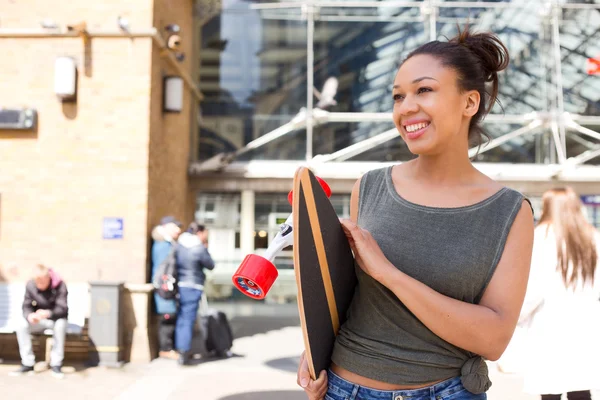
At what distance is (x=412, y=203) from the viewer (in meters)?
1.27

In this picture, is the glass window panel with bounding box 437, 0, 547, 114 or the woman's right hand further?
the glass window panel with bounding box 437, 0, 547, 114

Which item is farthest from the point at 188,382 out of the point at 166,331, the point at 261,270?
the point at 261,270

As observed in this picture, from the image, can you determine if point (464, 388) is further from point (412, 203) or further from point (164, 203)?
point (164, 203)

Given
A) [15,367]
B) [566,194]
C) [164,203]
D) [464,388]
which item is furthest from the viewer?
[164,203]

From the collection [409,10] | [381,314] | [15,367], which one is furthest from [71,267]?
[409,10]

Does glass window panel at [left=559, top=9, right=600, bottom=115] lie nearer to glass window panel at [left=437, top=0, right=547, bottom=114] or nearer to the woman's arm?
glass window panel at [left=437, top=0, right=547, bottom=114]

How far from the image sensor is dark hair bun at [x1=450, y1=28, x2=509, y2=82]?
1.29 meters

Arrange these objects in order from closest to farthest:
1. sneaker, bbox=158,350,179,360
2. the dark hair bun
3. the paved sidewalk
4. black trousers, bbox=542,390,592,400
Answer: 1. the dark hair bun
2. black trousers, bbox=542,390,592,400
3. the paved sidewalk
4. sneaker, bbox=158,350,179,360

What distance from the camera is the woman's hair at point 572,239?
311 centimetres

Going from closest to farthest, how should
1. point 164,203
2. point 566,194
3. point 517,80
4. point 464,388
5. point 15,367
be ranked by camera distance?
point 464,388 < point 566,194 < point 15,367 < point 164,203 < point 517,80

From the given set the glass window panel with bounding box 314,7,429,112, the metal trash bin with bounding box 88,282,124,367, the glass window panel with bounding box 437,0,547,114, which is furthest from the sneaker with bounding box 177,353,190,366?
the glass window panel with bounding box 437,0,547,114

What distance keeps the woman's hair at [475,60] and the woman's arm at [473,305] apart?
32 cm

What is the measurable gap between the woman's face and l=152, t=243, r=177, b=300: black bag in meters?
5.40

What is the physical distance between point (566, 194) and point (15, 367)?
19.1ft
